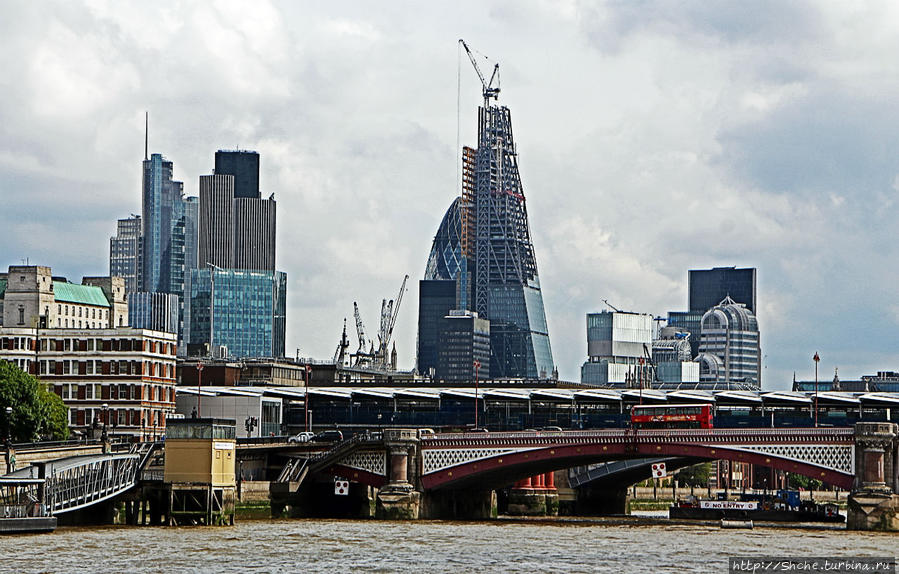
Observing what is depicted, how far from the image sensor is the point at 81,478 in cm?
12950

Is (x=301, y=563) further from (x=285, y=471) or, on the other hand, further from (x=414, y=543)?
(x=285, y=471)

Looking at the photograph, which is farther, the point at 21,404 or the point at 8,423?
the point at 21,404

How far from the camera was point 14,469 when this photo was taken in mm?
137000

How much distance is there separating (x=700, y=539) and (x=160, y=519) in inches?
1520

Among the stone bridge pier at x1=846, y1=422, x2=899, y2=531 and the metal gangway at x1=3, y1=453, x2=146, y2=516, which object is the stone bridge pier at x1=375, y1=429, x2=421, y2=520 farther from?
the stone bridge pier at x1=846, y1=422, x2=899, y2=531

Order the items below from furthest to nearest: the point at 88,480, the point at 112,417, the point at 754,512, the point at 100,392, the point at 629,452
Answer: the point at 100,392 → the point at 112,417 → the point at 754,512 → the point at 629,452 → the point at 88,480

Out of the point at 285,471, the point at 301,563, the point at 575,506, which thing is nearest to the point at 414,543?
the point at 301,563

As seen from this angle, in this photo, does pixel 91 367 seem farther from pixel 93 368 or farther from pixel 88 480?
pixel 88 480

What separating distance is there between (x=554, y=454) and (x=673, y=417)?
2263cm

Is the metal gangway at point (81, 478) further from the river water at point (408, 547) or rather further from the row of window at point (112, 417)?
the row of window at point (112, 417)

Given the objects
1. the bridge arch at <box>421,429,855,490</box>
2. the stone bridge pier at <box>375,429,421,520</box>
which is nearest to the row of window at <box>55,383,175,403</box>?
the stone bridge pier at <box>375,429,421,520</box>

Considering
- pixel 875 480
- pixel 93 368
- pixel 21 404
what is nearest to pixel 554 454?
pixel 875 480

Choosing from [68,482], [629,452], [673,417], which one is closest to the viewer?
[68,482]

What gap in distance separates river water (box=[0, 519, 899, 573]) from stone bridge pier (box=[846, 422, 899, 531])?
2714 millimetres
